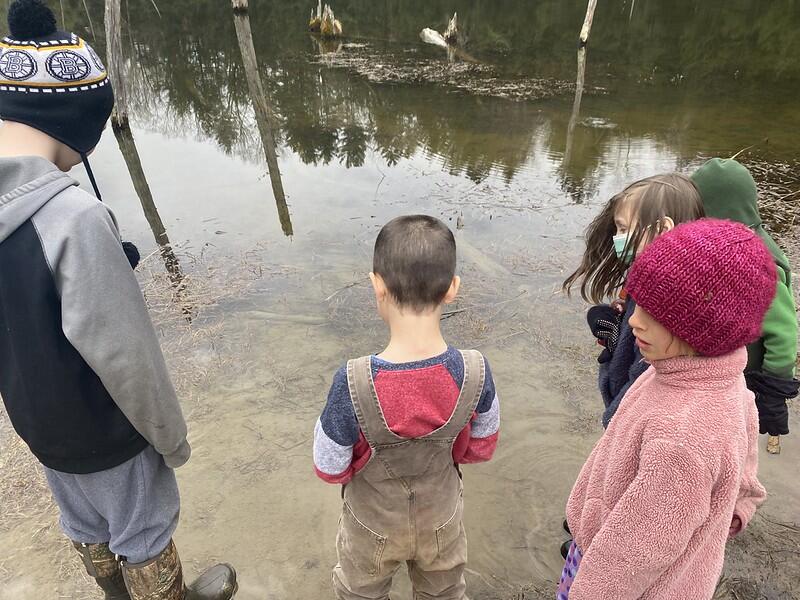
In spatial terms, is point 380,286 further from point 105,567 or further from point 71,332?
point 105,567

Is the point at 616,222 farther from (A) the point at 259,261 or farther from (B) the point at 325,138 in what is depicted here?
(B) the point at 325,138

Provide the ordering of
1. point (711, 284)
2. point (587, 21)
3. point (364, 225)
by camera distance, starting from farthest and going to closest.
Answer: point (587, 21), point (364, 225), point (711, 284)

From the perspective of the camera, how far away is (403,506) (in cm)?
166

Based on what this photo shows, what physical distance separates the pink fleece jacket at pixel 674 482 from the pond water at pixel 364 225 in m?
1.20

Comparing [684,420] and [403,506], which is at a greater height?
[684,420]

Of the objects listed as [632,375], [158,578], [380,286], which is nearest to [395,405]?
[380,286]

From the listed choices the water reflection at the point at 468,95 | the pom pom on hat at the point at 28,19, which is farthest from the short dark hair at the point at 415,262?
the water reflection at the point at 468,95

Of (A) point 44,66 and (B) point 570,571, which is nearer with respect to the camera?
(A) point 44,66

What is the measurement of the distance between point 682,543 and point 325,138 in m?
8.73

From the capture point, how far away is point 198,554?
250 cm

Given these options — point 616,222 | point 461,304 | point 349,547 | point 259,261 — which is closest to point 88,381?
point 349,547

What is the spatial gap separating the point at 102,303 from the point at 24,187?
352 millimetres

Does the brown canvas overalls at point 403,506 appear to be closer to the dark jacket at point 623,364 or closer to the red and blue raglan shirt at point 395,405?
the red and blue raglan shirt at point 395,405

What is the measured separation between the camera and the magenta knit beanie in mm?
1127
